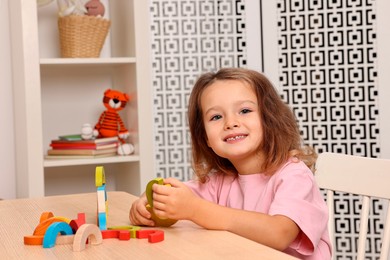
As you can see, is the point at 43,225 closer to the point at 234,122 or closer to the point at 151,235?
the point at 151,235

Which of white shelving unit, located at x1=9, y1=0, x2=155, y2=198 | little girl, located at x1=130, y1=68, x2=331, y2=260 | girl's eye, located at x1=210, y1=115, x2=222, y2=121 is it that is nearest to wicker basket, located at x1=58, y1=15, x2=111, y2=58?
white shelving unit, located at x1=9, y1=0, x2=155, y2=198

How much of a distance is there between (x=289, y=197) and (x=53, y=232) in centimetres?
46

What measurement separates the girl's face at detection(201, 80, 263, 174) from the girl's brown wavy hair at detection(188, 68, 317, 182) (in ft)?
0.07

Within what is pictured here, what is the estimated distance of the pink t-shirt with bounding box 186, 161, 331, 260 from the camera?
1381mm

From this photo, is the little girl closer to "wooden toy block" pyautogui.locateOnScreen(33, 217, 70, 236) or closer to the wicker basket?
"wooden toy block" pyautogui.locateOnScreen(33, 217, 70, 236)

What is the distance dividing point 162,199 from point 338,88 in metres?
1.89

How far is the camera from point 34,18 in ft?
9.50

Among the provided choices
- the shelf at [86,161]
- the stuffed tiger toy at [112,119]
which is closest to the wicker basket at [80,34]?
the stuffed tiger toy at [112,119]

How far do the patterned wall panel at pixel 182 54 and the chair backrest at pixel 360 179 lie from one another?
4.84ft

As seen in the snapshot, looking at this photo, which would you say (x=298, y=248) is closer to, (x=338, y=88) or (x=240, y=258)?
(x=240, y=258)

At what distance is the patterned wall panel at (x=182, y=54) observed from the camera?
3.08 meters

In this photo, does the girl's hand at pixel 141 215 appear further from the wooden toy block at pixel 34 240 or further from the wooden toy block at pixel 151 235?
the wooden toy block at pixel 34 240

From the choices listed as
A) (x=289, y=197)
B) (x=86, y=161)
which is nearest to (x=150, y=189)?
(x=289, y=197)

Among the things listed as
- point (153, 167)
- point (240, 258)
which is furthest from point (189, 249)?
point (153, 167)
